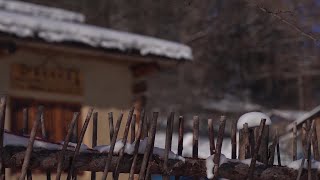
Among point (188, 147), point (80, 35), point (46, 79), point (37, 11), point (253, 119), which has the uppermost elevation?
point (37, 11)

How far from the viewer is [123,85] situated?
29.0 feet

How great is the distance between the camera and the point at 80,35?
7.46m

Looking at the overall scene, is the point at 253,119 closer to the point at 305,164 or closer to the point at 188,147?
the point at 305,164

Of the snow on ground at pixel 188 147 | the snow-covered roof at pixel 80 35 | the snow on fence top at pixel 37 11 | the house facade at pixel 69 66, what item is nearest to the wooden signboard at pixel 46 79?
the house facade at pixel 69 66

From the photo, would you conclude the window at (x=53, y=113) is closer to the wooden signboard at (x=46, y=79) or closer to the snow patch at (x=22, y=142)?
the wooden signboard at (x=46, y=79)

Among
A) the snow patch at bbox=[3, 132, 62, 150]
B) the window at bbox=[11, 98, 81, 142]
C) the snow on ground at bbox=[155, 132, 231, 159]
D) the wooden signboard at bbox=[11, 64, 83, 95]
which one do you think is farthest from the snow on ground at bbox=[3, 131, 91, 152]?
the wooden signboard at bbox=[11, 64, 83, 95]

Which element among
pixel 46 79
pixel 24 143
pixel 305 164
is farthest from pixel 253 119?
pixel 46 79

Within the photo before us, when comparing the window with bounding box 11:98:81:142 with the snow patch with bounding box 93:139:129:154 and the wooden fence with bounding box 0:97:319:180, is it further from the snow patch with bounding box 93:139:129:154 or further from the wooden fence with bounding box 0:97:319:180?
the snow patch with bounding box 93:139:129:154

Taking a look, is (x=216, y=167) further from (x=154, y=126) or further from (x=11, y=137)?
(x=11, y=137)

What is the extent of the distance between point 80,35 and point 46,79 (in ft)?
3.28

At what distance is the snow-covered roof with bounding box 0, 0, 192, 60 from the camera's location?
693cm

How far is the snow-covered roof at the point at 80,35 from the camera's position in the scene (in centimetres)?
693

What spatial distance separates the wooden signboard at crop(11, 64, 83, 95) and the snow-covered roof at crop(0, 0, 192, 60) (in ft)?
2.15

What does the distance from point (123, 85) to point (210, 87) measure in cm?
1200
